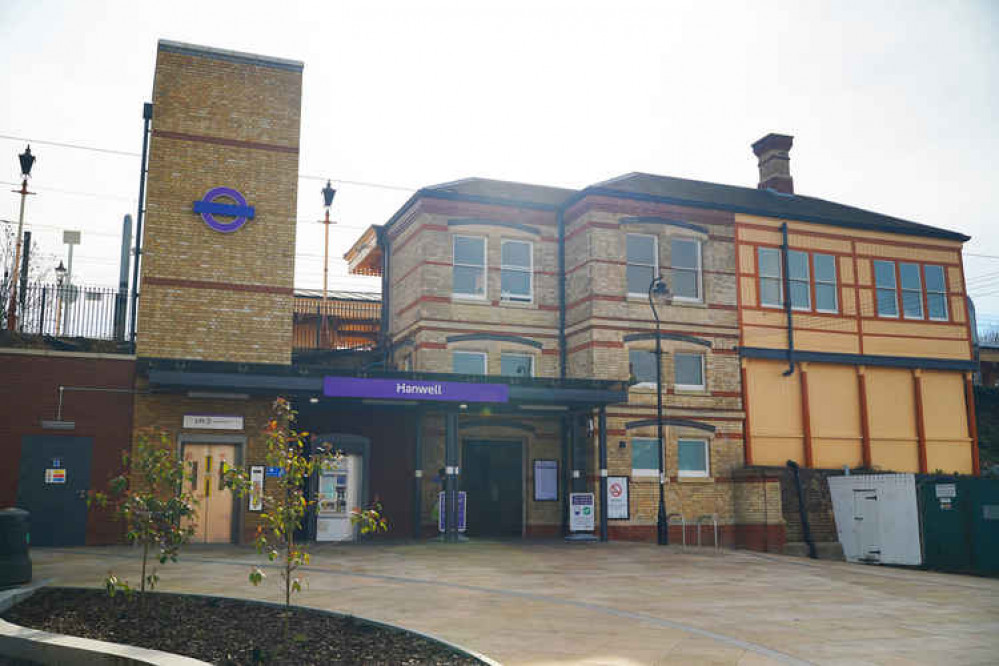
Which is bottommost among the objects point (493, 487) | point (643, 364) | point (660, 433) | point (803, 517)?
point (803, 517)

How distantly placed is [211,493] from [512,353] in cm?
947

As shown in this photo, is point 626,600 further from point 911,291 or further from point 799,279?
point 911,291

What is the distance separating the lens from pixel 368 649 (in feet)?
27.5

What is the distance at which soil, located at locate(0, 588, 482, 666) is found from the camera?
8070mm

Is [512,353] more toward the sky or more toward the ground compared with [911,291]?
more toward the ground

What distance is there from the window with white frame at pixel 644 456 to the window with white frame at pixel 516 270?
5.40 meters

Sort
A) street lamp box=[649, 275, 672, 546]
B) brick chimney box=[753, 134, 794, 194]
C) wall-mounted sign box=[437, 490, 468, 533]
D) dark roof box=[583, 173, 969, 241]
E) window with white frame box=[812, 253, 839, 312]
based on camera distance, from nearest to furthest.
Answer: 1. street lamp box=[649, 275, 672, 546]
2. wall-mounted sign box=[437, 490, 468, 533]
3. dark roof box=[583, 173, 969, 241]
4. window with white frame box=[812, 253, 839, 312]
5. brick chimney box=[753, 134, 794, 194]

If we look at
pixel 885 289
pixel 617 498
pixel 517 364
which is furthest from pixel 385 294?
pixel 885 289

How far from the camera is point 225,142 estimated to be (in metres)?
21.0

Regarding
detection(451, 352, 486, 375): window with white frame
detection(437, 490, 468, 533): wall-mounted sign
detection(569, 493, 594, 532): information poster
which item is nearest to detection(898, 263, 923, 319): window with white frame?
detection(569, 493, 594, 532): information poster

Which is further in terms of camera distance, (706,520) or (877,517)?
(706,520)

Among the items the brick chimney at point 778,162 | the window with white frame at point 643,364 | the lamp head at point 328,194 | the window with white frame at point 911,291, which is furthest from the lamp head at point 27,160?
the window with white frame at point 911,291

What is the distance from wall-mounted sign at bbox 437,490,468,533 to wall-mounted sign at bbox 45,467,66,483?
349 inches

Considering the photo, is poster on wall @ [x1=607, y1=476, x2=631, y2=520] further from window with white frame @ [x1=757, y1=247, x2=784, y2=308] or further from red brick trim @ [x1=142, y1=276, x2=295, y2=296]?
red brick trim @ [x1=142, y1=276, x2=295, y2=296]
